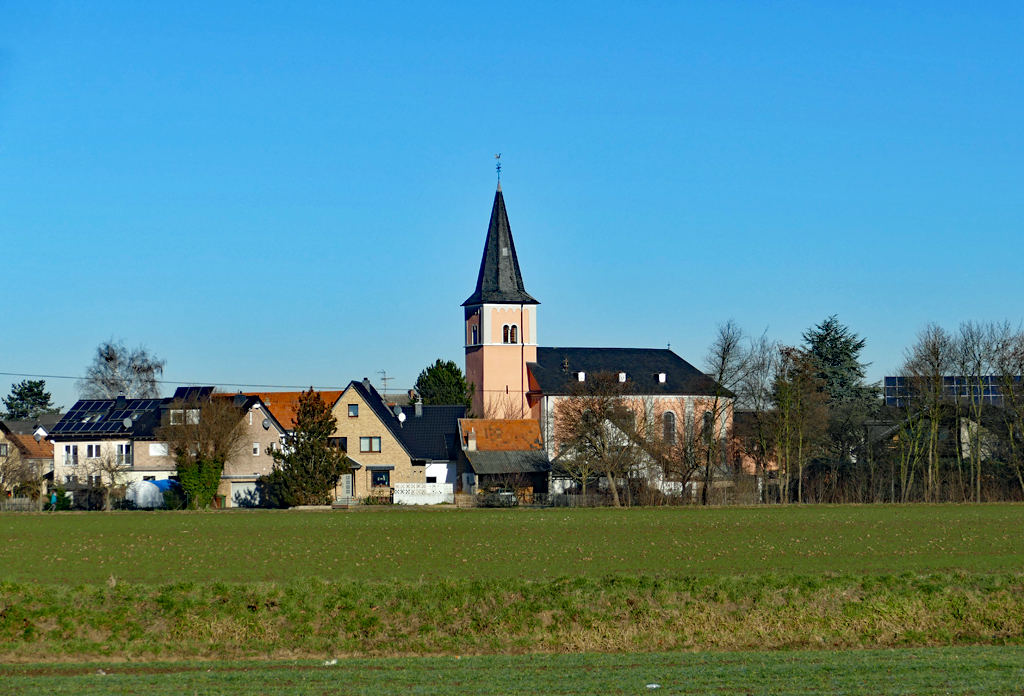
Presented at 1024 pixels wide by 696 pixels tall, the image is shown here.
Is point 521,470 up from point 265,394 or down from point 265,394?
down

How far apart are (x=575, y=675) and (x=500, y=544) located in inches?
745

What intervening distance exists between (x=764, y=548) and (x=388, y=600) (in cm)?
1467

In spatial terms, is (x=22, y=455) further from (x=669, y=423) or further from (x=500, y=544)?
(x=500, y=544)

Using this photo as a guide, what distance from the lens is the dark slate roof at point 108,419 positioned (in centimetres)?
6588

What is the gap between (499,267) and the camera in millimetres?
90562

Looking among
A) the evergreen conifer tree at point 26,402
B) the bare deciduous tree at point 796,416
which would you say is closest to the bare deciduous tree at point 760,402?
the bare deciduous tree at point 796,416

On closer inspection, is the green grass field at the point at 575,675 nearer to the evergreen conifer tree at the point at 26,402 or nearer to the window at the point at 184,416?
the window at the point at 184,416

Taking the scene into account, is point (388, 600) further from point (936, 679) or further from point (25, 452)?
point (25, 452)

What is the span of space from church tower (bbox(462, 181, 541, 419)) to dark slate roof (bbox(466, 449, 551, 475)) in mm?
20897

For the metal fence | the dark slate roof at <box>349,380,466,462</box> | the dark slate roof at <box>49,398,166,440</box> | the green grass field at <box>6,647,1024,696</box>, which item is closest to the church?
the dark slate roof at <box>349,380,466,462</box>

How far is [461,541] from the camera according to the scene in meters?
33.0

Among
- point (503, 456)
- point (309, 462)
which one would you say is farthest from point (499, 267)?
point (309, 462)

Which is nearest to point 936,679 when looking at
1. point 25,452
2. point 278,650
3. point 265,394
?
point 278,650

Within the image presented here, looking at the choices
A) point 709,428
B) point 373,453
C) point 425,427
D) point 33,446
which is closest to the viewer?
point 709,428
